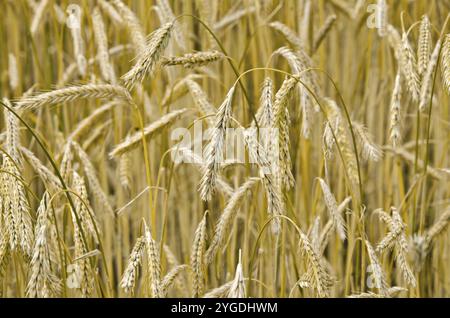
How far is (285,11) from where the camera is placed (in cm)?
194

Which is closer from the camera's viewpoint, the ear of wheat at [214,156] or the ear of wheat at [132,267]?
the ear of wheat at [214,156]

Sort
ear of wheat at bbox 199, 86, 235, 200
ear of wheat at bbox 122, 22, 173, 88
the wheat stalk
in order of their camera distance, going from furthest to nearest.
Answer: the wheat stalk, ear of wheat at bbox 122, 22, 173, 88, ear of wheat at bbox 199, 86, 235, 200

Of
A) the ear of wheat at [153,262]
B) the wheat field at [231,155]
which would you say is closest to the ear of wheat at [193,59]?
the wheat field at [231,155]

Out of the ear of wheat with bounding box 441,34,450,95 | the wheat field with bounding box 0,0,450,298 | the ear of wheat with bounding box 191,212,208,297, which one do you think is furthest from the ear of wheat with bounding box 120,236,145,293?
the ear of wheat with bounding box 441,34,450,95

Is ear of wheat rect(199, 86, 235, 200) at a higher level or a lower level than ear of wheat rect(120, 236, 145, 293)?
higher

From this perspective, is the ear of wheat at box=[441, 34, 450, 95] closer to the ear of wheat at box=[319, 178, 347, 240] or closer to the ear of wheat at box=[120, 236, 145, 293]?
the ear of wheat at box=[319, 178, 347, 240]

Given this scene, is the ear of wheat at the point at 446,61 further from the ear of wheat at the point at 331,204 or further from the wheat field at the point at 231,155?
the ear of wheat at the point at 331,204

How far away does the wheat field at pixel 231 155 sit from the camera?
112 centimetres

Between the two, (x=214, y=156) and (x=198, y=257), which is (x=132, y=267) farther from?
(x=214, y=156)

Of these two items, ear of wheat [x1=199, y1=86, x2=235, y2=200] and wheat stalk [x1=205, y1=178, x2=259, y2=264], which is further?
wheat stalk [x1=205, y1=178, x2=259, y2=264]

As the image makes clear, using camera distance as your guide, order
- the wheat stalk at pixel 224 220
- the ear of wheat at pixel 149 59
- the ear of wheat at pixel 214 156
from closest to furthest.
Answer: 1. the ear of wheat at pixel 214 156
2. the ear of wheat at pixel 149 59
3. the wheat stalk at pixel 224 220

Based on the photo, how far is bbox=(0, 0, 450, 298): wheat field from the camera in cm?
112

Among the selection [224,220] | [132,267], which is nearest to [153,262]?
[132,267]
